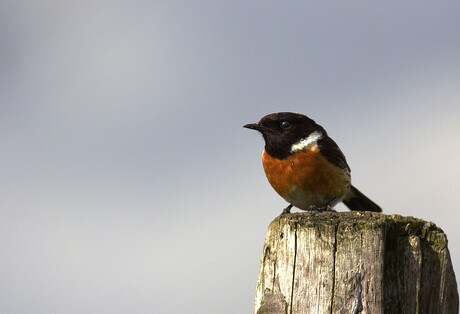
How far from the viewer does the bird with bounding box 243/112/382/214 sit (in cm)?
1002

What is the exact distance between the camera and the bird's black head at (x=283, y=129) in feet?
34.3

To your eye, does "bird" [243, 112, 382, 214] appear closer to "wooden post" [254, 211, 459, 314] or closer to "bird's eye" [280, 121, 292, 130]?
"bird's eye" [280, 121, 292, 130]

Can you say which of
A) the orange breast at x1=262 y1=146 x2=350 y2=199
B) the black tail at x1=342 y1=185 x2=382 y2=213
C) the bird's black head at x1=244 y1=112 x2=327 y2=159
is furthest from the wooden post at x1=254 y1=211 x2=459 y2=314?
the black tail at x1=342 y1=185 x2=382 y2=213

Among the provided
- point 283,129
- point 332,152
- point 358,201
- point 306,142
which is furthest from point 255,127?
point 358,201

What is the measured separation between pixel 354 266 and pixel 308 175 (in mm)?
5042

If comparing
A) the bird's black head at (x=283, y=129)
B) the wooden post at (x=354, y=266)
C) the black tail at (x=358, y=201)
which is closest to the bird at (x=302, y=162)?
the bird's black head at (x=283, y=129)

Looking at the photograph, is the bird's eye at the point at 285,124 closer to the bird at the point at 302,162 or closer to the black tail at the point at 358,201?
the bird at the point at 302,162

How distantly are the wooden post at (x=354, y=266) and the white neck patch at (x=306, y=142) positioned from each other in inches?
194

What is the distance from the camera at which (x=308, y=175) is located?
996 cm

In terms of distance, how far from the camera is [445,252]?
5.30 meters

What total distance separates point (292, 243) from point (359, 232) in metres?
0.46

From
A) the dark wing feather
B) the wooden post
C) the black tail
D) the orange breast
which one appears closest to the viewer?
the wooden post

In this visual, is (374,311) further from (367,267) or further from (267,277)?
(267,277)

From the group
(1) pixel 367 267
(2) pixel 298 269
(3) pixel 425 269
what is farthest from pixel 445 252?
(2) pixel 298 269
